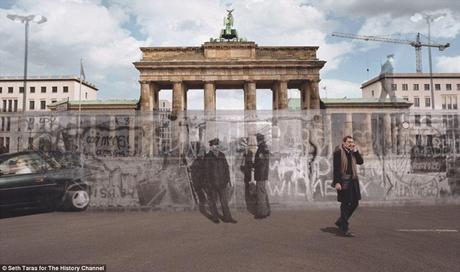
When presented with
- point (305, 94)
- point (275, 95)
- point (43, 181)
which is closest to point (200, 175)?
point (43, 181)

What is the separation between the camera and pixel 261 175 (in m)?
11.0

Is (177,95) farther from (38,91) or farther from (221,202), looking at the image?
(38,91)

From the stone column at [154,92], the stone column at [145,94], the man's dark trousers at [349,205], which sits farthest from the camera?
the stone column at [154,92]

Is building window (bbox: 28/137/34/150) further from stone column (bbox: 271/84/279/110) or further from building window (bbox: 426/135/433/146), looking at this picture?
stone column (bbox: 271/84/279/110)

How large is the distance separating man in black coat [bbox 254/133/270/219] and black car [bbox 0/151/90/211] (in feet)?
16.9

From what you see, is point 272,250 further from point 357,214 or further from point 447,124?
point 447,124

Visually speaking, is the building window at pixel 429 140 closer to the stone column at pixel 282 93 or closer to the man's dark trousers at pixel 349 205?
the man's dark trousers at pixel 349 205

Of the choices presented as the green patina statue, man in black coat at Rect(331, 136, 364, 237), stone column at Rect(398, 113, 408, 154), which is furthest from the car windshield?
the green patina statue

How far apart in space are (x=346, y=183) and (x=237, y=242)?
2.63m

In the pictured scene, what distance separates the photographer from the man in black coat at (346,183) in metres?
7.71

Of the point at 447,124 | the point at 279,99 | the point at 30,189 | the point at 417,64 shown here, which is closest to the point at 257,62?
the point at 279,99

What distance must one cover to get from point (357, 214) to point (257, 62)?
40244 millimetres

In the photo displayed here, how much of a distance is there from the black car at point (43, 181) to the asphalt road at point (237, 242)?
46 centimetres

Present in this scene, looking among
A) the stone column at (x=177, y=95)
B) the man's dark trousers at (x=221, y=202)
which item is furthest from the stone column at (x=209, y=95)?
the man's dark trousers at (x=221, y=202)
